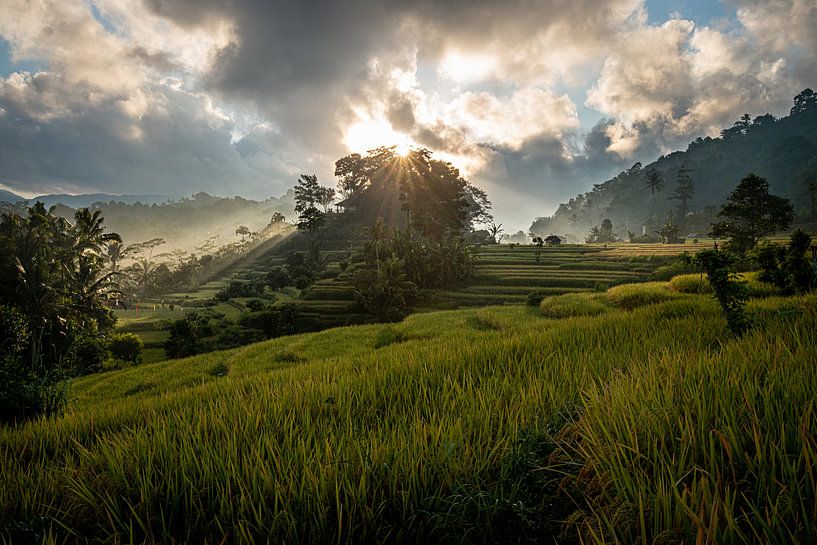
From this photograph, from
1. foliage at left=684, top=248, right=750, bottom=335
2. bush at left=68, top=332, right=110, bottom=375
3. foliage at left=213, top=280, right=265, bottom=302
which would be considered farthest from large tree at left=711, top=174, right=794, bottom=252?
foliage at left=213, top=280, right=265, bottom=302

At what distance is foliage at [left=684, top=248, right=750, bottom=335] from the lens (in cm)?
504

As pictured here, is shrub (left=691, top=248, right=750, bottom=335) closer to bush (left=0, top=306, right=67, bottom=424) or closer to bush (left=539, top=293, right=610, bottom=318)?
bush (left=539, top=293, right=610, bottom=318)

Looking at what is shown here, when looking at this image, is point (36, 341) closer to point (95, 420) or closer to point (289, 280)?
point (95, 420)

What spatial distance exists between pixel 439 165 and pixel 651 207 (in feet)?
540

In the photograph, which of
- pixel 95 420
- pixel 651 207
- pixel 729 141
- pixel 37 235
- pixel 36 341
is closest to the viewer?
pixel 95 420

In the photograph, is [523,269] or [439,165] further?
[439,165]

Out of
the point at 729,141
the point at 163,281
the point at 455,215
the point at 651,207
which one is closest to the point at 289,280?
the point at 455,215

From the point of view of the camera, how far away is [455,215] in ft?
176

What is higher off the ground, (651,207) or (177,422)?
(651,207)

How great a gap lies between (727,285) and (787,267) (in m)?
5.58

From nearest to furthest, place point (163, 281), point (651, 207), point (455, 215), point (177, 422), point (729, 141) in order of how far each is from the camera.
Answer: point (177, 422), point (455, 215), point (163, 281), point (651, 207), point (729, 141)

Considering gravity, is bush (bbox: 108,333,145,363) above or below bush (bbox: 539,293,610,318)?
below

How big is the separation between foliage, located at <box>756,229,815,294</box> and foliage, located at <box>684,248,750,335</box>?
408 centimetres

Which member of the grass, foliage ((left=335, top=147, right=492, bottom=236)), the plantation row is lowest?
the plantation row
